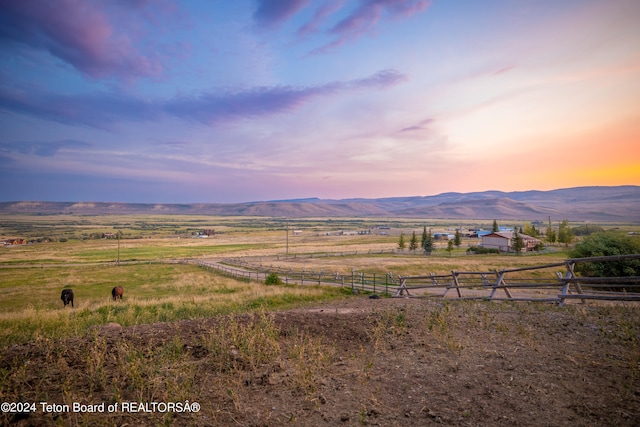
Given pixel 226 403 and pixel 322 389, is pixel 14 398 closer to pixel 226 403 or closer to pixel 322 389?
pixel 226 403

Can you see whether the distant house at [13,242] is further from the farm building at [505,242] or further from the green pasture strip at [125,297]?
the farm building at [505,242]

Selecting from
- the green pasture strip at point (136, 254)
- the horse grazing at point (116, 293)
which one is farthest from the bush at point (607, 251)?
the green pasture strip at point (136, 254)

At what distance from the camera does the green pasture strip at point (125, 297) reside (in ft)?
48.7

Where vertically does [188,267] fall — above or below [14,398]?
below

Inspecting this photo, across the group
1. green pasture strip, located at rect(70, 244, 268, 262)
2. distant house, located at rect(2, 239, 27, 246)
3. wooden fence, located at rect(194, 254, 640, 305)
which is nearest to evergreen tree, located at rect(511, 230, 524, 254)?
wooden fence, located at rect(194, 254, 640, 305)

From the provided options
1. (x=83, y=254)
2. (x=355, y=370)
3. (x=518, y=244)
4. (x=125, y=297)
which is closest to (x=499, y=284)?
(x=355, y=370)

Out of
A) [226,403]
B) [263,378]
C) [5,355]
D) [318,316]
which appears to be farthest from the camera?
[318,316]

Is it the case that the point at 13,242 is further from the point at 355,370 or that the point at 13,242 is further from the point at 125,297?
the point at 355,370

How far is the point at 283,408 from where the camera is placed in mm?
5277

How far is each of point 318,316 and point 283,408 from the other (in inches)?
197

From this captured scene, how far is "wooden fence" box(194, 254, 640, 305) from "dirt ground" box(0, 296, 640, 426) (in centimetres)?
194

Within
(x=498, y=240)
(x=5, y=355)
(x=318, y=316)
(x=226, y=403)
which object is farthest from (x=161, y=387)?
(x=498, y=240)

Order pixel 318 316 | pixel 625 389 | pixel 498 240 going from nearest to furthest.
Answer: pixel 625 389 < pixel 318 316 < pixel 498 240

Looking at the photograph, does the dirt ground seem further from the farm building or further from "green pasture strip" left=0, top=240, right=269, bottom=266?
the farm building
